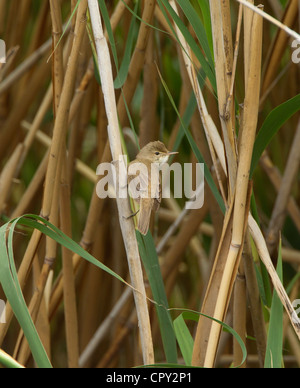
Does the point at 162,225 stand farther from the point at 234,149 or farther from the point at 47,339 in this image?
the point at 234,149

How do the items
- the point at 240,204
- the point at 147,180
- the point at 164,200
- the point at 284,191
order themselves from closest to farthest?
the point at 240,204, the point at 147,180, the point at 284,191, the point at 164,200

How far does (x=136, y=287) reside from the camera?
0.87 m

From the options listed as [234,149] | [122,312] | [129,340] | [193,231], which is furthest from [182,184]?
[234,149]

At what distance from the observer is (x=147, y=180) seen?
1119mm

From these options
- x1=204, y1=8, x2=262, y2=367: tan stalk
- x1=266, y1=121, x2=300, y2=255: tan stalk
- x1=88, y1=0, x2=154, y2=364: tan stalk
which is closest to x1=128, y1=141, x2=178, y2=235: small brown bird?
x1=88, y1=0, x2=154, y2=364: tan stalk

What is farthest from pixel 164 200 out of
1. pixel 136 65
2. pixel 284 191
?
pixel 136 65

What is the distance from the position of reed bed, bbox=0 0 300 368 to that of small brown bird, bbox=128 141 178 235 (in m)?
0.07

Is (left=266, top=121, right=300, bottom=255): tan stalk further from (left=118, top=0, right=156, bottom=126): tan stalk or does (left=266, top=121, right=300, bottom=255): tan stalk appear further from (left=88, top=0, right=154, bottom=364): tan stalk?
(left=88, top=0, right=154, bottom=364): tan stalk

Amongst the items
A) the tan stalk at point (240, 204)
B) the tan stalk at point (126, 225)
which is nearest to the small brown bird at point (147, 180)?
the tan stalk at point (126, 225)

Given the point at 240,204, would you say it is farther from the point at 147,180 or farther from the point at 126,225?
the point at 147,180

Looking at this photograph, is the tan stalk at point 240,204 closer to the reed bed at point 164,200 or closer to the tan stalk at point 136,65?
the reed bed at point 164,200

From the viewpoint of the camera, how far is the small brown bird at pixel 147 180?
1.00 m

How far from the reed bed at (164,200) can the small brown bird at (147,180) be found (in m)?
0.07

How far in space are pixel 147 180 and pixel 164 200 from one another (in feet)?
2.91
